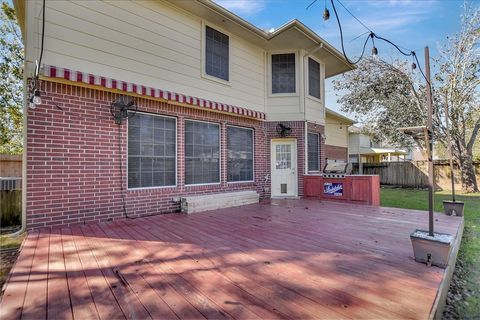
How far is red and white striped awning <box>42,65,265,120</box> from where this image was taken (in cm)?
467

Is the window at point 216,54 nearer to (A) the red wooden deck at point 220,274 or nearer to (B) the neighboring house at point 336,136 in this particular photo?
(A) the red wooden deck at point 220,274

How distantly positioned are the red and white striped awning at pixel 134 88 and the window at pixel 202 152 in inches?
25.1

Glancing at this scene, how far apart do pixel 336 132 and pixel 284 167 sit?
8.10m

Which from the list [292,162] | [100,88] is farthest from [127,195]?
[292,162]

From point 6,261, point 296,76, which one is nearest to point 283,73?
point 296,76

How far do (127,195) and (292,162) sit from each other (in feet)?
19.5

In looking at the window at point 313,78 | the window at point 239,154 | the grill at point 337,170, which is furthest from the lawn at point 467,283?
the window at point 313,78

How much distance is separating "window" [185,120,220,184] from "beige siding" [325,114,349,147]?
9.15 metres

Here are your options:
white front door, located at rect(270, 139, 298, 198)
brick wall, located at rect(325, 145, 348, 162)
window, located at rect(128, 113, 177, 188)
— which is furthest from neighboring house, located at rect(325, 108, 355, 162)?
window, located at rect(128, 113, 177, 188)

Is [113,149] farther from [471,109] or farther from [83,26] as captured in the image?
[471,109]

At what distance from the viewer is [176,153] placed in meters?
6.73

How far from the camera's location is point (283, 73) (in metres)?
9.46

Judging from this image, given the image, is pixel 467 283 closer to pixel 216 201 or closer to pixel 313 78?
pixel 216 201

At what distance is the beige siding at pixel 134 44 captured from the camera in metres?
4.88
